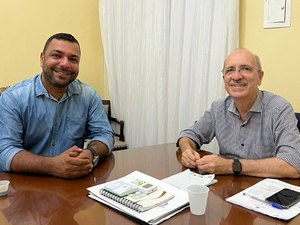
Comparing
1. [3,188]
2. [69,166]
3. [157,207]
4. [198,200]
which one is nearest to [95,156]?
[69,166]

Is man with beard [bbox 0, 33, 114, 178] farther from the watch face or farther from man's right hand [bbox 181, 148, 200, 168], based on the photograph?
man's right hand [bbox 181, 148, 200, 168]

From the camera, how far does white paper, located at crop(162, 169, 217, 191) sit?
1.39 metres

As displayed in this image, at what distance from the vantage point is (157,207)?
3.77 ft

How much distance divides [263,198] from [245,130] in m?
0.61

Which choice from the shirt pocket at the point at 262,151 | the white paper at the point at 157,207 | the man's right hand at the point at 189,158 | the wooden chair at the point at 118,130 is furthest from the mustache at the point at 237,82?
the wooden chair at the point at 118,130

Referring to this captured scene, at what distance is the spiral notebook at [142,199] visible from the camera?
1.13 metres

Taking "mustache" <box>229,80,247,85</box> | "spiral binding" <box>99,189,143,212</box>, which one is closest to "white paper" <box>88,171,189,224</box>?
"spiral binding" <box>99,189,143,212</box>

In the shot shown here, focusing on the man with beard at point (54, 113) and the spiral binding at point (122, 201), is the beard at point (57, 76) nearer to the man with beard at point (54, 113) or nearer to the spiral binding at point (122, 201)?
the man with beard at point (54, 113)

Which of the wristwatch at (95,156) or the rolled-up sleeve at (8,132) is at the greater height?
the rolled-up sleeve at (8,132)

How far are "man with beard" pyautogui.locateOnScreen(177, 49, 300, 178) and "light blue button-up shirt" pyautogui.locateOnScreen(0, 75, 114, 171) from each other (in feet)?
1.75

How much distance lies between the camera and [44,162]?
1.47 m

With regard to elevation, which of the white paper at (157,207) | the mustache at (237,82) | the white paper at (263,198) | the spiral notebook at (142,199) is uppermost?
the mustache at (237,82)

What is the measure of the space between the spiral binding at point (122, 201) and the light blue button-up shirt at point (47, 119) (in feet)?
2.00

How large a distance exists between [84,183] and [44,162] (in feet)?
0.71
